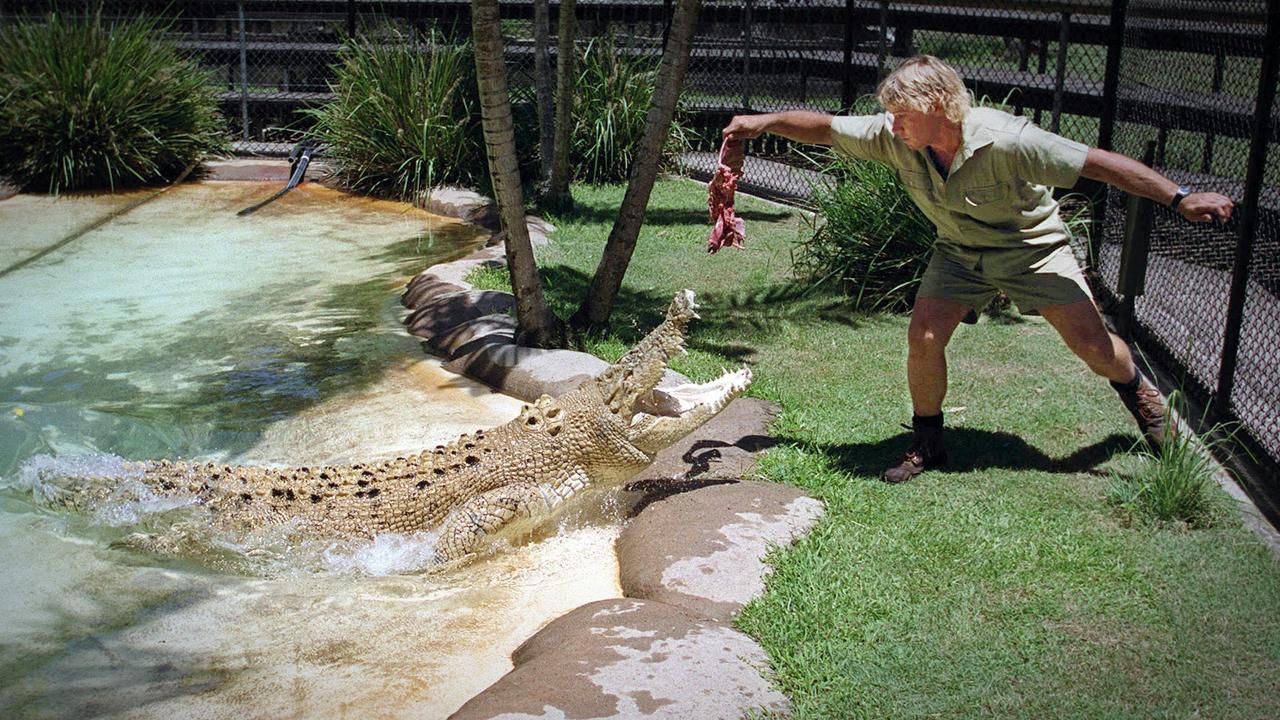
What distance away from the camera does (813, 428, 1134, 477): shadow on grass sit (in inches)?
180

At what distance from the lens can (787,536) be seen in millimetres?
3996

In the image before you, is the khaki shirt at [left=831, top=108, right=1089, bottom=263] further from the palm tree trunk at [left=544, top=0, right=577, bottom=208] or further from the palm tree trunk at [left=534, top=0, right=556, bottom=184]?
the palm tree trunk at [left=534, top=0, right=556, bottom=184]

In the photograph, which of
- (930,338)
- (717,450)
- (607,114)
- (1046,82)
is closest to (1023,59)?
(1046,82)

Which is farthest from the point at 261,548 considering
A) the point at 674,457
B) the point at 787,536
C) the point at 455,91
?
the point at 455,91

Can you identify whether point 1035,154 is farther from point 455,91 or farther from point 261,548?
point 455,91

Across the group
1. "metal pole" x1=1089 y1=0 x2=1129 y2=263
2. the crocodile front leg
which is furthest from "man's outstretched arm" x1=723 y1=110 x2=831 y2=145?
"metal pole" x1=1089 y1=0 x2=1129 y2=263

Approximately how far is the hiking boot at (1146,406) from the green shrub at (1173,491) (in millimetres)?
259

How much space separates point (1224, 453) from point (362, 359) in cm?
453

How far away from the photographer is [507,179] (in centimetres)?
578

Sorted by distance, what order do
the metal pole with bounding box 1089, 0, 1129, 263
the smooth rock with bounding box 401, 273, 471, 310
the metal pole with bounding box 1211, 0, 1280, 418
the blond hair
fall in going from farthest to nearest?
the smooth rock with bounding box 401, 273, 471, 310 < the metal pole with bounding box 1089, 0, 1129, 263 < the metal pole with bounding box 1211, 0, 1280, 418 < the blond hair

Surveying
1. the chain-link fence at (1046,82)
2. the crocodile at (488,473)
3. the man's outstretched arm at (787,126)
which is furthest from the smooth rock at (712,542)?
the chain-link fence at (1046,82)

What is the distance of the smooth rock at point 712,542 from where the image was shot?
3.61 meters

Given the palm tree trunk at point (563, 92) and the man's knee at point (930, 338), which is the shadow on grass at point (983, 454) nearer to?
the man's knee at point (930, 338)

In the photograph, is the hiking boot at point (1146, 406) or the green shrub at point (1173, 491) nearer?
the green shrub at point (1173, 491)
